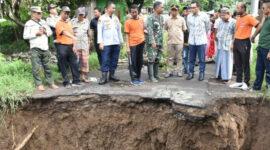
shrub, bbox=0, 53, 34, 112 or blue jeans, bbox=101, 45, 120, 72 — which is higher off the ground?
blue jeans, bbox=101, 45, 120, 72

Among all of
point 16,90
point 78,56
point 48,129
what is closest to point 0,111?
point 16,90

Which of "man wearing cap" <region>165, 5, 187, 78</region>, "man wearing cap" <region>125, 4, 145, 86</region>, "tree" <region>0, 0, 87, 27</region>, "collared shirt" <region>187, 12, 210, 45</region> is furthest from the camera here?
"tree" <region>0, 0, 87, 27</region>

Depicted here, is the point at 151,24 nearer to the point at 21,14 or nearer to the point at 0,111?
the point at 0,111

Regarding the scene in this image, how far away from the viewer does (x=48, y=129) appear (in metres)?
5.05

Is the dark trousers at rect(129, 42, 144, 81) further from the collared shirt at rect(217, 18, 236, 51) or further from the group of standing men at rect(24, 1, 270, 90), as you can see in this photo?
the collared shirt at rect(217, 18, 236, 51)

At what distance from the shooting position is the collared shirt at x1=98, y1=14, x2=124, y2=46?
540cm

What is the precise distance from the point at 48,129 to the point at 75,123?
24.2 inches

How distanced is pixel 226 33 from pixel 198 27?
0.65 m

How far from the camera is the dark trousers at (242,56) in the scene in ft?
16.8

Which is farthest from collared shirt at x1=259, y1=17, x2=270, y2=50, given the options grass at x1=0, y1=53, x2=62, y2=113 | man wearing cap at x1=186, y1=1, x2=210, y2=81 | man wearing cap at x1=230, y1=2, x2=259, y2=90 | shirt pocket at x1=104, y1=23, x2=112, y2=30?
grass at x1=0, y1=53, x2=62, y2=113

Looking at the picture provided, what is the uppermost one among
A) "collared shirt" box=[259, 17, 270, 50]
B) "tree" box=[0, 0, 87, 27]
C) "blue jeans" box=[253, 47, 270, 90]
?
"tree" box=[0, 0, 87, 27]

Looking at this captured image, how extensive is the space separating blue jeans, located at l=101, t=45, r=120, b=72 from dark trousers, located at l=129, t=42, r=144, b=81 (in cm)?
39

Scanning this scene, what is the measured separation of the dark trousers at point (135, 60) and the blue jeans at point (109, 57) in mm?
390

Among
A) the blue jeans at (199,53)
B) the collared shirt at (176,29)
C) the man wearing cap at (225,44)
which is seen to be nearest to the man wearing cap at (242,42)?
the man wearing cap at (225,44)
